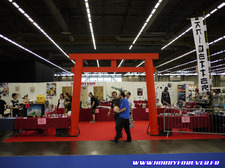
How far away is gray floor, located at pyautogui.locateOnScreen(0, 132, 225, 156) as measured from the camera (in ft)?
15.0

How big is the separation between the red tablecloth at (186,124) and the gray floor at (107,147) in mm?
694

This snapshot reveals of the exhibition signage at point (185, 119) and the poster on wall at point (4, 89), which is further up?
the poster on wall at point (4, 89)

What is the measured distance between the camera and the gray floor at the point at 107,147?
4.57 meters

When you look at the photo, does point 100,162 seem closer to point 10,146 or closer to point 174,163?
point 174,163

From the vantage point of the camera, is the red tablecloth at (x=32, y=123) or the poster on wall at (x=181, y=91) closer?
the red tablecloth at (x=32, y=123)

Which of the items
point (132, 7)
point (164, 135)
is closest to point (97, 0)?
point (132, 7)

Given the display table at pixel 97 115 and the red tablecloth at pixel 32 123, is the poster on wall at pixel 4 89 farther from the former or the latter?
the red tablecloth at pixel 32 123

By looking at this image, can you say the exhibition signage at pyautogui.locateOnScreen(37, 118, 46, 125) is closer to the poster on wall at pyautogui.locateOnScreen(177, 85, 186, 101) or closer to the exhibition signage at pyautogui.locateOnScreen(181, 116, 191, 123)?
the exhibition signage at pyautogui.locateOnScreen(181, 116, 191, 123)

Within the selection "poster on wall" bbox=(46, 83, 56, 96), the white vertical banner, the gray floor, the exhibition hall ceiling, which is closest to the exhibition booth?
"poster on wall" bbox=(46, 83, 56, 96)

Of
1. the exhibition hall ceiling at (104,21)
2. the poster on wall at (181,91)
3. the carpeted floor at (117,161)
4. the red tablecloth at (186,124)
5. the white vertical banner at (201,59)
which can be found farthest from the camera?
the poster on wall at (181,91)

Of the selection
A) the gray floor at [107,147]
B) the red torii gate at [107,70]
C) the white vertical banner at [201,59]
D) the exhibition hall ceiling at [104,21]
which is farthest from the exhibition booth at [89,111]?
the exhibition hall ceiling at [104,21]

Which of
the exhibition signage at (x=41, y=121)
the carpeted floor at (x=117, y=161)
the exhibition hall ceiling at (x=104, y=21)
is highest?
the exhibition hall ceiling at (x=104, y=21)

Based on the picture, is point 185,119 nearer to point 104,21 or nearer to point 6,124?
point 6,124

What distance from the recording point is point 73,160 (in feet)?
13.9
